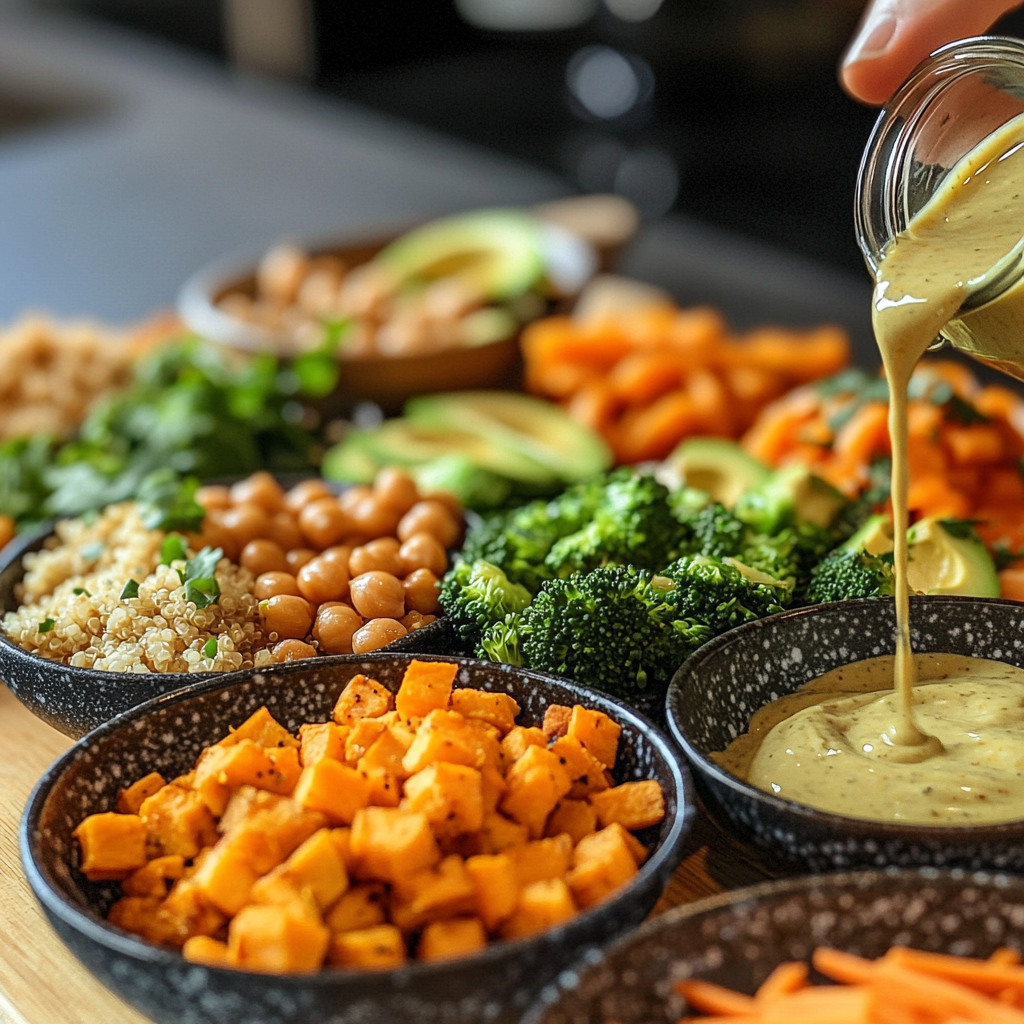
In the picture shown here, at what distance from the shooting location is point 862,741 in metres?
1.54

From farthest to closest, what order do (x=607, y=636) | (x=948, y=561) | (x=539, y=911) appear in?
1. (x=948, y=561)
2. (x=607, y=636)
3. (x=539, y=911)

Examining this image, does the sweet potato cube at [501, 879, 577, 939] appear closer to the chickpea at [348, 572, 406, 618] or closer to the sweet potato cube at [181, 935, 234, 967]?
the sweet potato cube at [181, 935, 234, 967]

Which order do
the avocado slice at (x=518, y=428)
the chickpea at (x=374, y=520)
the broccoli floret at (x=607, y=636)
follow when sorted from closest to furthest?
the broccoli floret at (x=607, y=636), the chickpea at (x=374, y=520), the avocado slice at (x=518, y=428)

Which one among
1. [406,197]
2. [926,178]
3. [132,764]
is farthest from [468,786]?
[406,197]

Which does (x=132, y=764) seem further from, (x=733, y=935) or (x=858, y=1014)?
(x=858, y=1014)

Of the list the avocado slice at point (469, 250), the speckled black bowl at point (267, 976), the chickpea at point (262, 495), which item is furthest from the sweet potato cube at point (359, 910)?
the avocado slice at point (469, 250)

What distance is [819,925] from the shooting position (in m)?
1.21

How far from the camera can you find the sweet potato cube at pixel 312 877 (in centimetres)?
125

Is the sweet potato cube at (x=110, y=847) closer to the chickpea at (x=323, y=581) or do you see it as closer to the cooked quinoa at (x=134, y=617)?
the cooked quinoa at (x=134, y=617)

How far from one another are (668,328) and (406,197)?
3.17 m

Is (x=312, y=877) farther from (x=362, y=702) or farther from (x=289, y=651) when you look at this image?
(x=289, y=651)

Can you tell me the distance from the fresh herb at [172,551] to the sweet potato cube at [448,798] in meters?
0.73

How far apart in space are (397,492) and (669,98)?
4.56 meters

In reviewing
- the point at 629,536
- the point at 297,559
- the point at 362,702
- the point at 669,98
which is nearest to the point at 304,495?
the point at 297,559
